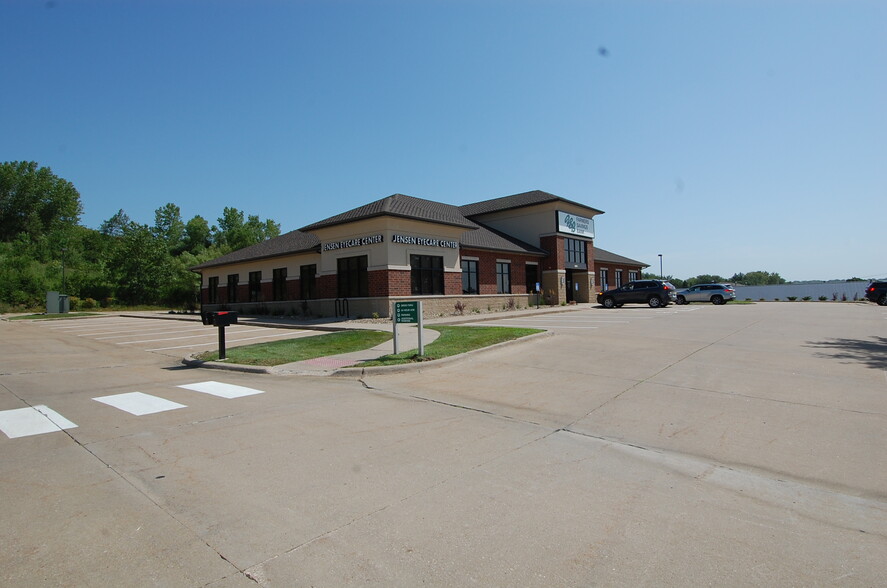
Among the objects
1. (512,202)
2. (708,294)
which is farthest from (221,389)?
(708,294)

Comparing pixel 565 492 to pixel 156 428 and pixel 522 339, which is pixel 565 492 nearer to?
pixel 156 428

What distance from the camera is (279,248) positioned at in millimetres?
31969

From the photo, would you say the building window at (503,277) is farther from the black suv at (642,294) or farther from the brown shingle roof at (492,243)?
the black suv at (642,294)

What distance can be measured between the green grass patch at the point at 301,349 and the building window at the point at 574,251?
78.1 feet

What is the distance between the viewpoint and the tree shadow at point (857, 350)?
961 centimetres

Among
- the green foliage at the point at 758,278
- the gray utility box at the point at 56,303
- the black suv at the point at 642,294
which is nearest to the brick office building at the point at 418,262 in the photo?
the black suv at the point at 642,294

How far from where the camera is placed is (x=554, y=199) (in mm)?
33781

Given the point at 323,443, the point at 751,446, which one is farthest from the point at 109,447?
the point at 751,446

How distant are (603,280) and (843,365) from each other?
117ft

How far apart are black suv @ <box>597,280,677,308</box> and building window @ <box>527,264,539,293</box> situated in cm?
480

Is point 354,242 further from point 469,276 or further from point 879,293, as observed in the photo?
point 879,293

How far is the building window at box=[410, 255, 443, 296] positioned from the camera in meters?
24.2

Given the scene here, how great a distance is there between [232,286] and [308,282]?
10200 millimetres

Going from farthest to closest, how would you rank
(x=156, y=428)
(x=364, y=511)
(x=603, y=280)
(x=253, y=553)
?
(x=603, y=280) → (x=156, y=428) → (x=364, y=511) → (x=253, y=553)
